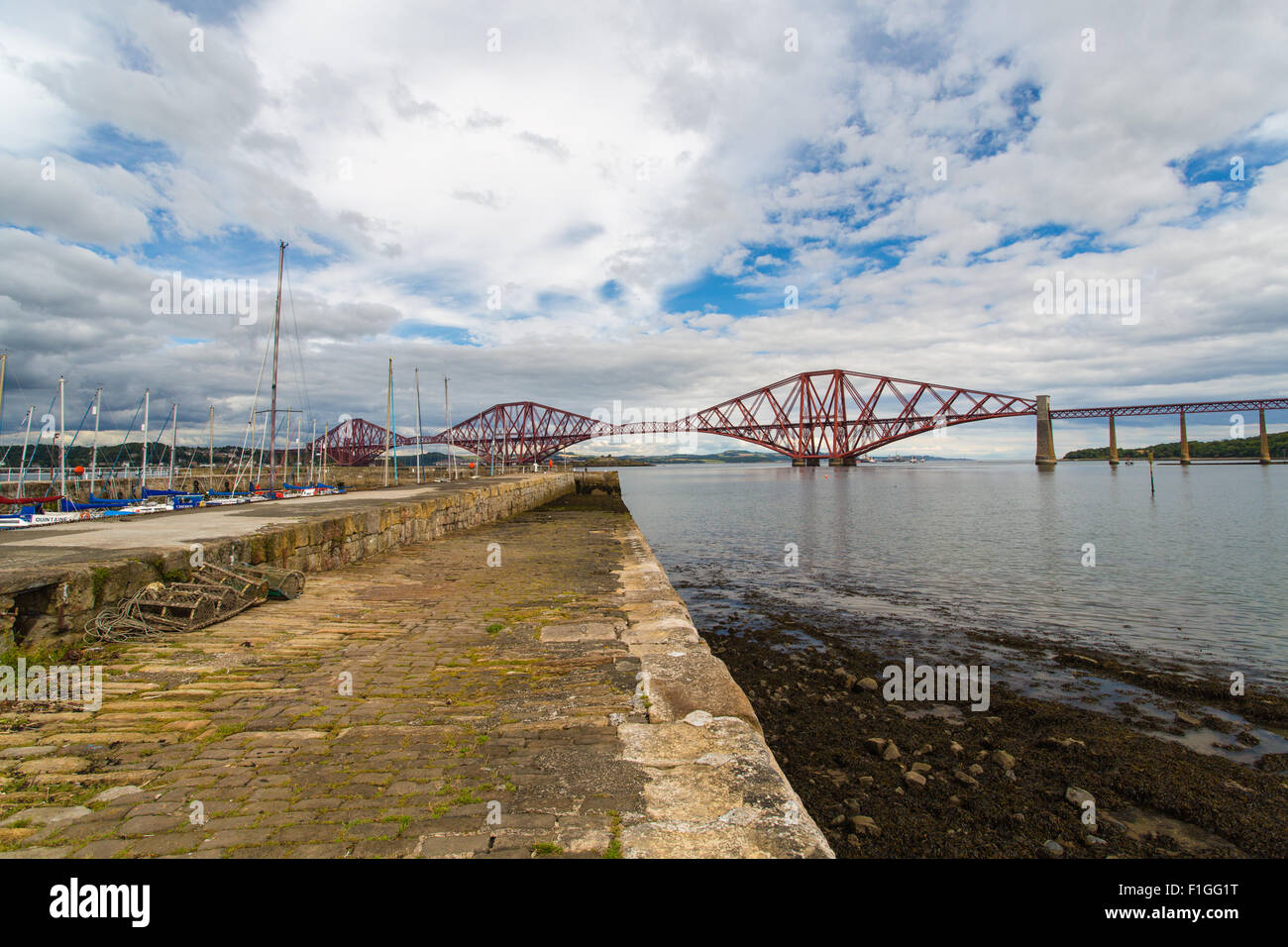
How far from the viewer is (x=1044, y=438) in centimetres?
9212

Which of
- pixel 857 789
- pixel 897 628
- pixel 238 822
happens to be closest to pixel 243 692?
pixel 238 822

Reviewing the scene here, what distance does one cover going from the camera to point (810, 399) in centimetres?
11550

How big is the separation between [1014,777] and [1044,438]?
107 meters

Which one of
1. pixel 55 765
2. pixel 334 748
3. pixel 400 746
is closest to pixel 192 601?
pixel 55 765

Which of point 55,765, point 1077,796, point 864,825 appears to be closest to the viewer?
point 55,765

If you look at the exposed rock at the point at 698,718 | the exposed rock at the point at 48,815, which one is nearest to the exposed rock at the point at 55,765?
the exposed rock at the point at 48,815

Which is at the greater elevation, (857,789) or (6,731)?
(6,731)

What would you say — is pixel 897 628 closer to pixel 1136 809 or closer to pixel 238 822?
pixel 1136 809

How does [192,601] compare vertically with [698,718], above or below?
above

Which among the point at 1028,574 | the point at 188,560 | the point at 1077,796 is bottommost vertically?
the point at 1077,796

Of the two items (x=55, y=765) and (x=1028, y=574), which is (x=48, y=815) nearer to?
(x=55, y=765)

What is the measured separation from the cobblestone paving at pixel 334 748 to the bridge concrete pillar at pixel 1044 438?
4207 inches
